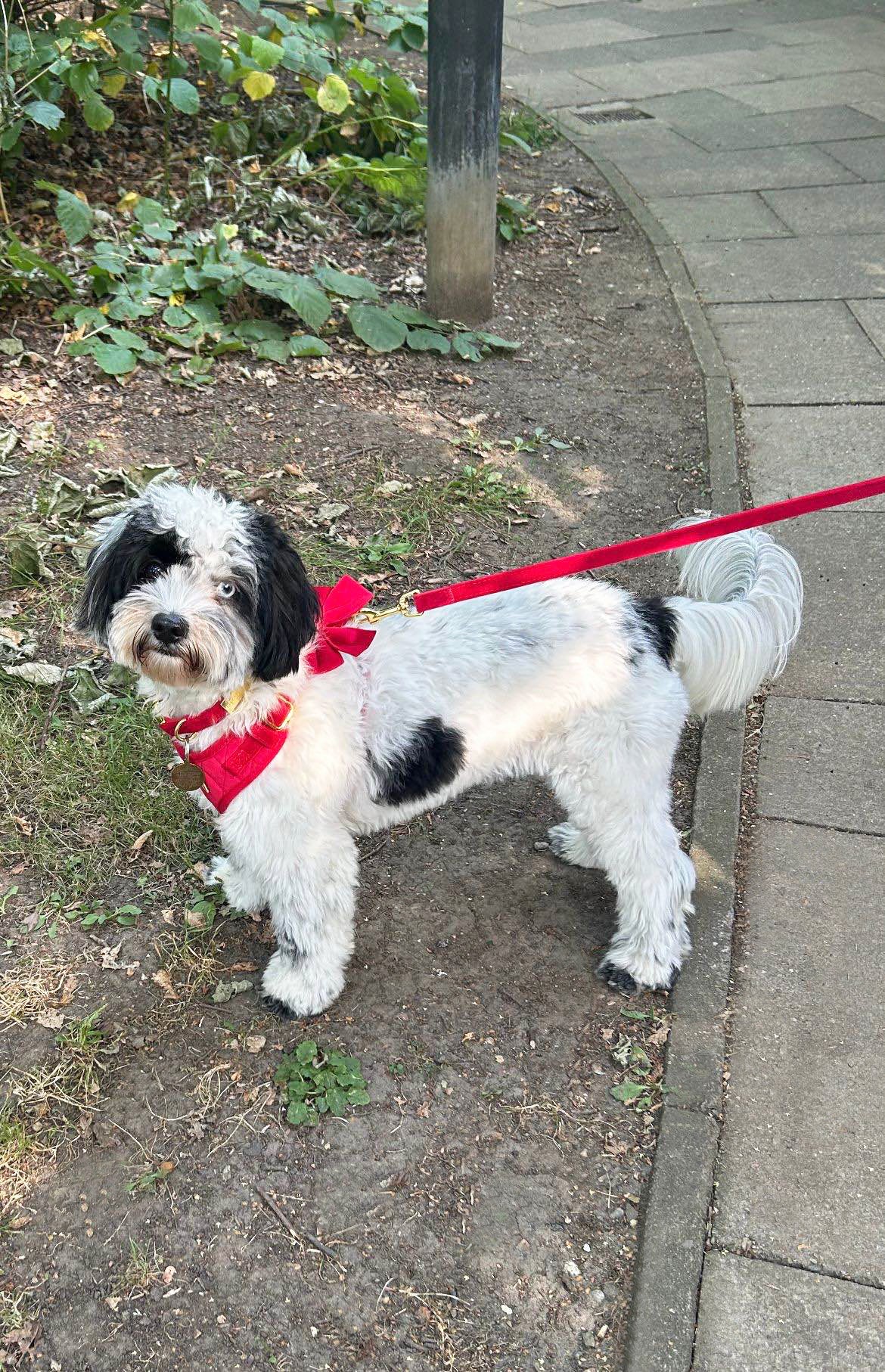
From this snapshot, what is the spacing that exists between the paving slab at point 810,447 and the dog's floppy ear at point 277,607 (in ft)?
11.1

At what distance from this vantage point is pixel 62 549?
484cm

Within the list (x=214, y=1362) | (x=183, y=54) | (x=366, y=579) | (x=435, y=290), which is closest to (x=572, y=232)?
(x=435, y=290)

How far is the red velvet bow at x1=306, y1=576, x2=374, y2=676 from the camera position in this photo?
2.92 meters

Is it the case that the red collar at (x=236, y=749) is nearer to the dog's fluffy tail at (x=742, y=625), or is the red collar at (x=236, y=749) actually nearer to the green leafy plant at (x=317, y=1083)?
the green leafy plant at (x=317, y=1083)

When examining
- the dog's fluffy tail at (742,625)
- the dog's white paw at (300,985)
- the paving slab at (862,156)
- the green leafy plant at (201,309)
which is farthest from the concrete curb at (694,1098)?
the paving slab at (862,156)

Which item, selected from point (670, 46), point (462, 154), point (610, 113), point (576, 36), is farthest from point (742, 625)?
point (576, 36)

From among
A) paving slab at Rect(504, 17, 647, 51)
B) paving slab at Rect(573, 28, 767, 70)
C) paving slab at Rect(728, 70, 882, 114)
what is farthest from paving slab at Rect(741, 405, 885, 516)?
paving slab at Rect(504, 17, 647, 51)

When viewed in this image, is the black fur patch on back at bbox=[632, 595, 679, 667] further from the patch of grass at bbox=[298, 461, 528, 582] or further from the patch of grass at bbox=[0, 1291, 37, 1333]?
the patch of grass at bbox=[0, 1291, 37, 1333]

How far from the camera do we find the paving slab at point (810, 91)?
10406 millimetres

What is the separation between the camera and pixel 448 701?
9.78 ft

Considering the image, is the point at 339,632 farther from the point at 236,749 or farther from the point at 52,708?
the point at 52,708

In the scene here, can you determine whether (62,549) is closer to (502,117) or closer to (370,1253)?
(370,1253)

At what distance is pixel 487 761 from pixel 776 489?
314 centimetres

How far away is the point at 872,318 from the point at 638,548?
492 cm
